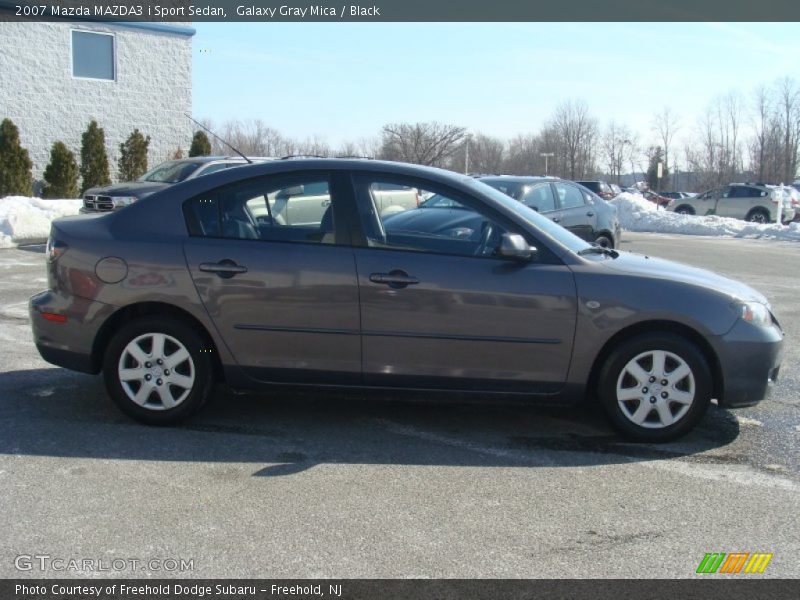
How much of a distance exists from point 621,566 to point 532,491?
0.84m

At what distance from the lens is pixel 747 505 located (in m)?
4.15

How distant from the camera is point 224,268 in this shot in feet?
16.3

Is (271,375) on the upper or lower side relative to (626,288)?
lower

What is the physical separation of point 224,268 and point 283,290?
15.0 inches

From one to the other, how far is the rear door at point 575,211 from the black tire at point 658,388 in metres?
8.13

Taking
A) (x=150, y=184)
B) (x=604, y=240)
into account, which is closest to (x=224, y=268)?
(x=604, y=240)

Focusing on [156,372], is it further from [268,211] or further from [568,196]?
[568,196]

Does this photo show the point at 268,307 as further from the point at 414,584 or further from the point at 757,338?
the point at 757,338

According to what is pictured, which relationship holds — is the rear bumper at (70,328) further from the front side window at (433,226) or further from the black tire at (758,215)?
the black tire at (758,215)

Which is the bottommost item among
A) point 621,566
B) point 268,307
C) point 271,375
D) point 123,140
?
point 621,566

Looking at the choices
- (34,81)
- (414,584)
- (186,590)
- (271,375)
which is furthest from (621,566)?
(34,81)

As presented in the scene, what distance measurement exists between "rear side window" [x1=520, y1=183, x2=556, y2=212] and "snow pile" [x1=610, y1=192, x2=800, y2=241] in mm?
16746

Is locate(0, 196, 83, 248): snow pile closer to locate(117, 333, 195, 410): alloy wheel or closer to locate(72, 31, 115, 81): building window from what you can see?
locate(72, 31, 115, 81): building window

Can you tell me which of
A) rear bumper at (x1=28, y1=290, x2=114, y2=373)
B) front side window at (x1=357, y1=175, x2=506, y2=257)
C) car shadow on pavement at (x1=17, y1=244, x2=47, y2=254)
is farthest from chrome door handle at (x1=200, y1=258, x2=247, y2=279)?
car shadow on pavement at (x1=17, y1=244, x2=47, y2=254)
